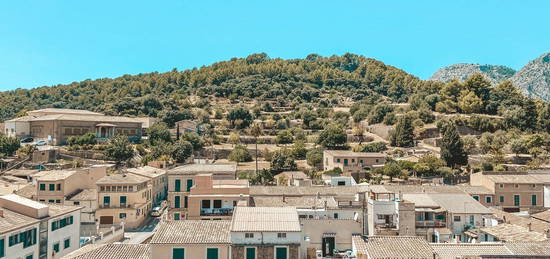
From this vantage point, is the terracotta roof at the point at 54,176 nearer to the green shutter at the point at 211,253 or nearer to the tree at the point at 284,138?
the green shutter at the point at 211,253

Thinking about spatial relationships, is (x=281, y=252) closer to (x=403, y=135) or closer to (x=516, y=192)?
(x=516, y=192)

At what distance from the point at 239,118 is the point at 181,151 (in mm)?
26312

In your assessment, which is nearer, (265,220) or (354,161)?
(265,220)

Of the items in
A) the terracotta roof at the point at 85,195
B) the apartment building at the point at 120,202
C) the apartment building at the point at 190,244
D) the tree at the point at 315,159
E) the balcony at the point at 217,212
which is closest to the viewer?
the apartment building at the point at 190,244

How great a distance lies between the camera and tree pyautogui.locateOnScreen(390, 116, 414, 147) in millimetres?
72250

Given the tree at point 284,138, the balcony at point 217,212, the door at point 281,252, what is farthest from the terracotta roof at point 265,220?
the tree at point 284,138

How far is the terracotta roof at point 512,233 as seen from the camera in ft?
78.7

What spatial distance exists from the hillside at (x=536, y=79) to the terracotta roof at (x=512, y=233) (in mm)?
167444

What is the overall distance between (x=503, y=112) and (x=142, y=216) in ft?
224

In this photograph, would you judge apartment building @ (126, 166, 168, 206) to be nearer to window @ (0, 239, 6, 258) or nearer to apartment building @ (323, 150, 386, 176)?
apartment building @ (323, 150, 386, 176)

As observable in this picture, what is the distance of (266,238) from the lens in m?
19.0

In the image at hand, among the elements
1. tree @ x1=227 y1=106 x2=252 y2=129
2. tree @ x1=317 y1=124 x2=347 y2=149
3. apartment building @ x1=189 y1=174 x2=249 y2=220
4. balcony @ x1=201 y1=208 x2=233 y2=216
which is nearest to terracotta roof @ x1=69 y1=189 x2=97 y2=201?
apartment building @ x1=189 y1=174 x2=249 y2=220

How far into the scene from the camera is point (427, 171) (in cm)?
5350

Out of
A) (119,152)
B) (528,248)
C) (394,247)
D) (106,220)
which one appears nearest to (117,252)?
(394,247)
